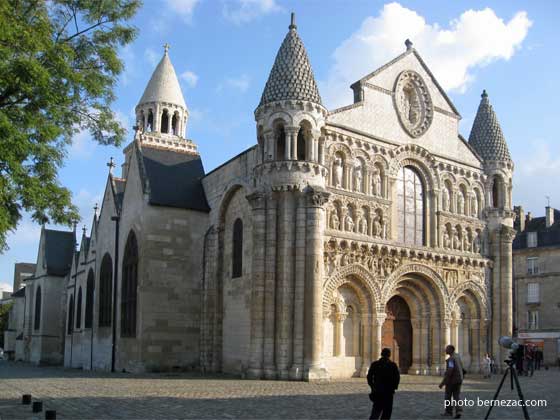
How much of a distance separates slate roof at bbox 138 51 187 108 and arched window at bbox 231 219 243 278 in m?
20.0

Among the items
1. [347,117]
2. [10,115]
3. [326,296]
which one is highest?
[347,117]

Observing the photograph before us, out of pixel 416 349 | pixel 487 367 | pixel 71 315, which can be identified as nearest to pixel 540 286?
pixel 487 367

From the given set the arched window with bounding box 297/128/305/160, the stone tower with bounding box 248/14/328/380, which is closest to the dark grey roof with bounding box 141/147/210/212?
the stone tower with bounding box 248/14/328/380

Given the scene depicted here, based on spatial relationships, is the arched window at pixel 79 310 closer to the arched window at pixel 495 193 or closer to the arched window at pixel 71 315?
the arched window at pixel 71 315

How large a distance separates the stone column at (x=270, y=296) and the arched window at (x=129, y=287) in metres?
8.55

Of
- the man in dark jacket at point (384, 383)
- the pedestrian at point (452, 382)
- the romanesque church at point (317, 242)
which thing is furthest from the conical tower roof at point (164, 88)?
the man in dark jacket at point (384, 383)

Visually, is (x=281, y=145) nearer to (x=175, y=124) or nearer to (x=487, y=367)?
(x=487, y=367)

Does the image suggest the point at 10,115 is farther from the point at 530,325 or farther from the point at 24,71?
the point at 530,325

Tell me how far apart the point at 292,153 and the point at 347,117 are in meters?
4.01

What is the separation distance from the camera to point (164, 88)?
4675cm

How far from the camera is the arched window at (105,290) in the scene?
35.3m

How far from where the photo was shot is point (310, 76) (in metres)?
26.3

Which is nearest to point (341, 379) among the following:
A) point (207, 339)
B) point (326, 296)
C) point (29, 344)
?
point (326, 296)

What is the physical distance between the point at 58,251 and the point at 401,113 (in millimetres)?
34055
